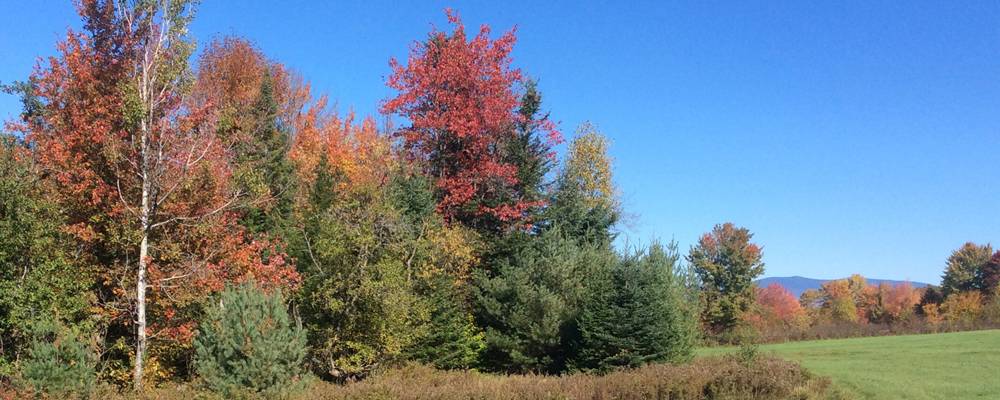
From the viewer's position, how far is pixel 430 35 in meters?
31.3

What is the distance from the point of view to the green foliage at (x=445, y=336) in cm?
2081

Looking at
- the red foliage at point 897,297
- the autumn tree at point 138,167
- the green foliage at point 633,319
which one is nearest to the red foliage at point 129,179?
the autumn tree at point 138,167

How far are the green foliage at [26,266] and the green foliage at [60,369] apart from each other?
2.02m

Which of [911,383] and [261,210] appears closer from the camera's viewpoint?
[911,383]

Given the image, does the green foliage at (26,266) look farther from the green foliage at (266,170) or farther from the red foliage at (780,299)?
the red foliage at (780,299)

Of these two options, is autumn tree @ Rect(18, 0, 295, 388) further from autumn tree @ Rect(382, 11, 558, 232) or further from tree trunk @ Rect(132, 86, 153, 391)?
autumn tree @ Rect(382, 11, 558, 232)

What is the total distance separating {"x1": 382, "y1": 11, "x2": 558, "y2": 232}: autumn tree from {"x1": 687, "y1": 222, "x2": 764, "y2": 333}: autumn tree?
2890 cm

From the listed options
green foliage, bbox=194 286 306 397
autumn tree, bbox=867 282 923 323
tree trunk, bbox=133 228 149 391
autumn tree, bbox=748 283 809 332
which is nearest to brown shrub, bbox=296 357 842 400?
green foliage, bbox=194 286 306 397

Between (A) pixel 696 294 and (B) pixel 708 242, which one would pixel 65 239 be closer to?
(A) pixel 696 294

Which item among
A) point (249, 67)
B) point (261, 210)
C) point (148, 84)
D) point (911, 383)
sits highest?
point (249, 67)

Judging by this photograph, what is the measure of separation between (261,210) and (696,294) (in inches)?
691

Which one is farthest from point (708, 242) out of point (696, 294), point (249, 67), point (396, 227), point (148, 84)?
point (148, 84)

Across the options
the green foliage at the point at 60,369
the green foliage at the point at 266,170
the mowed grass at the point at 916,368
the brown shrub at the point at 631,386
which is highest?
the green foliage at the point at 266,170

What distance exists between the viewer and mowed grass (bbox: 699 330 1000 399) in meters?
15.0
